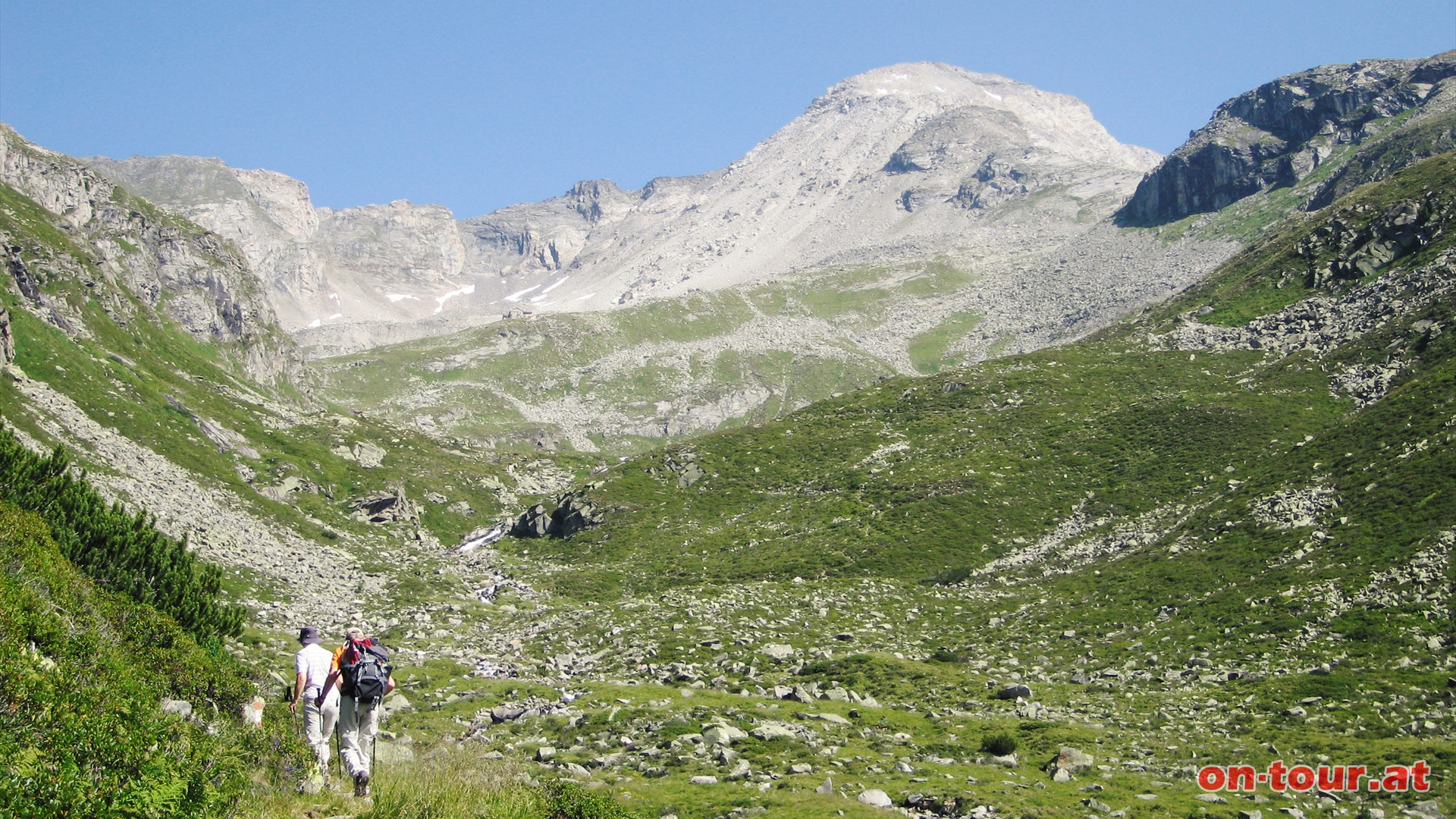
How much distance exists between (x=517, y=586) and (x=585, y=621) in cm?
1338

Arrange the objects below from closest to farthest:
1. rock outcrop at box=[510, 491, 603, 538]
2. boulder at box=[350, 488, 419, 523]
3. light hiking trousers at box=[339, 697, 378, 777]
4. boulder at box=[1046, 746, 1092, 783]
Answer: light hiking trousers at box=[339, 697, 378, 777], boulder at box=[1046, 746, 1092, 783], rock outcrop at box=[510, 491, 603, 538], boulder at box=[350, 488, 419, 523]

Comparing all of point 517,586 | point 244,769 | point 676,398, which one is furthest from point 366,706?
point 676,398

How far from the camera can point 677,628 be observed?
42812 millimetres

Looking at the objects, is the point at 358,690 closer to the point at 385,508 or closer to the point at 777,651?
the point at 777,651

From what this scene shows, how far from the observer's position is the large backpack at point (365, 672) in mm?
15594

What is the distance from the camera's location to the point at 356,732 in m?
15.8

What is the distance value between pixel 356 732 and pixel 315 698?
0.98 metres

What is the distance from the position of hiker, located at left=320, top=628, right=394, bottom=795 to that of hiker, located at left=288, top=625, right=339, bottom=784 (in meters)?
0.21

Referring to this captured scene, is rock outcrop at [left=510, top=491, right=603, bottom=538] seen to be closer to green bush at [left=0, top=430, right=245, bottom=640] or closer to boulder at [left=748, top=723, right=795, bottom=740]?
green bush at [left=0, top=430, right=245, bottom=640]

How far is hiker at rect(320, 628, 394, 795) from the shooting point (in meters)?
15.5

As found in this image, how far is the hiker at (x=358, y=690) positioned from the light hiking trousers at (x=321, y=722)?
25 centimetres

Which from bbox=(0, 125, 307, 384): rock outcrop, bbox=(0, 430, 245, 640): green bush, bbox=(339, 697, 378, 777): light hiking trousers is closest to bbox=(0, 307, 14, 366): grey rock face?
bbox=(0, 125, 307, 384): rock outcrop

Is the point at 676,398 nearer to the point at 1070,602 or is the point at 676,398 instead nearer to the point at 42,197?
the point at 42,197

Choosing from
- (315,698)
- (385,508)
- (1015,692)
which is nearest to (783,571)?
(1015,692)
